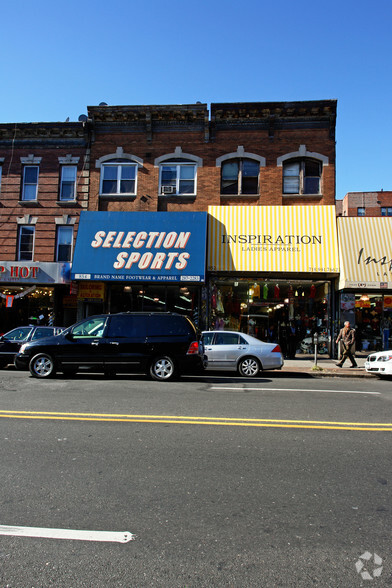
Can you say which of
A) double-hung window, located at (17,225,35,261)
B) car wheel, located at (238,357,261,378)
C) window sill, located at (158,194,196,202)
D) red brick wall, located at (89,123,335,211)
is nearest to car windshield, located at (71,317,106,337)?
car wheel, located at (238,357,261,378)

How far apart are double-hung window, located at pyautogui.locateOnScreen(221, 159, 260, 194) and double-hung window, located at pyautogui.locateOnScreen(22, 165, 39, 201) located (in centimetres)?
868

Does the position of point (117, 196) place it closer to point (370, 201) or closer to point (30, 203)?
point (30, 203)

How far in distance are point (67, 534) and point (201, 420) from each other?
11.0 feet

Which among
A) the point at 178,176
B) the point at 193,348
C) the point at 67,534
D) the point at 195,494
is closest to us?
the point at 67,534

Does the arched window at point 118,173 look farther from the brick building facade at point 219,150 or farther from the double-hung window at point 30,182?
the double-hung window at point 30,182

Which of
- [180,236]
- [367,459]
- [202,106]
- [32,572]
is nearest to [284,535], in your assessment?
[32,572]

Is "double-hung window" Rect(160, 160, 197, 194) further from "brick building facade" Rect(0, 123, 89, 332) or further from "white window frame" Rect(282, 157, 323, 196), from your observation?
"white window frame" Rect(282, 157, 323, 196)

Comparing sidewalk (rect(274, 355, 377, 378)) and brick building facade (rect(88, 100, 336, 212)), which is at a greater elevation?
brick building facade (rect(88, 100, 336, 212))

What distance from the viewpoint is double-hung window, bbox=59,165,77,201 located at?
1869cm

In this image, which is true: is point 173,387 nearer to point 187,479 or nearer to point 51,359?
point 51,359

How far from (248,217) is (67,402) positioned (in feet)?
38.6

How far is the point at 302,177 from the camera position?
1775 centimetres

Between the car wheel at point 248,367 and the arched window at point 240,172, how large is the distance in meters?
8.63

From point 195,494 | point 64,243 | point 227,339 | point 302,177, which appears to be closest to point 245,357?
point 227,339
